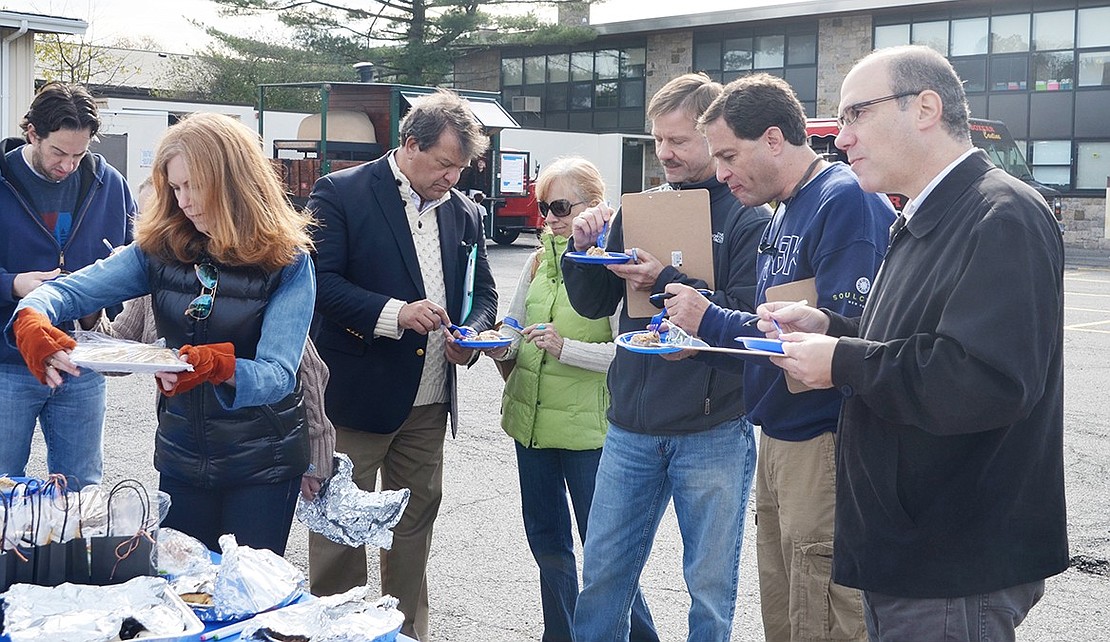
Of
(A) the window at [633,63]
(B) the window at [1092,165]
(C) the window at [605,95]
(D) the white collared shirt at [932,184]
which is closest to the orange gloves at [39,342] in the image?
(D) the white collared shirt at [932,184]

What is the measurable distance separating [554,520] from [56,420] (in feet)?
6.86

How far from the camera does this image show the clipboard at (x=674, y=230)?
3680mm

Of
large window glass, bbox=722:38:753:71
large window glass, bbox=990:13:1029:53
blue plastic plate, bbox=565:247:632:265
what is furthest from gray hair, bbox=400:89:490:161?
large window glass, bbox=722:38:753:71

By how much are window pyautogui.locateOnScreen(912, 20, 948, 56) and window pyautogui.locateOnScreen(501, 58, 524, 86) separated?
48.6ft

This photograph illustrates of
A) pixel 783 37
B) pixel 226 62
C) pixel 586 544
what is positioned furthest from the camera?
pixel 226 62

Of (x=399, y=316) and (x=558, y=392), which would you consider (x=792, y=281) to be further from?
(x=399, y=316)

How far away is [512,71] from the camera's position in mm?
40625

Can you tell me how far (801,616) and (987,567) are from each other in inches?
33.4

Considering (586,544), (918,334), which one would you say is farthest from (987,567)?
(586,544)

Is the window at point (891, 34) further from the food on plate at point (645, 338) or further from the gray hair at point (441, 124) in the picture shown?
the food on plate at point (645, 338)

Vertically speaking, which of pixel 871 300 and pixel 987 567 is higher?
pixel 871 300

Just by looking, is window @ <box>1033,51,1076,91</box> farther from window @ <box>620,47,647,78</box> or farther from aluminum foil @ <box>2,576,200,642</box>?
aluminum foil @ <box>2,576,200,642</box>

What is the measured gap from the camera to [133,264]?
331cm

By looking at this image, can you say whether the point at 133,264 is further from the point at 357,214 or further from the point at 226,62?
the point at 226,62
